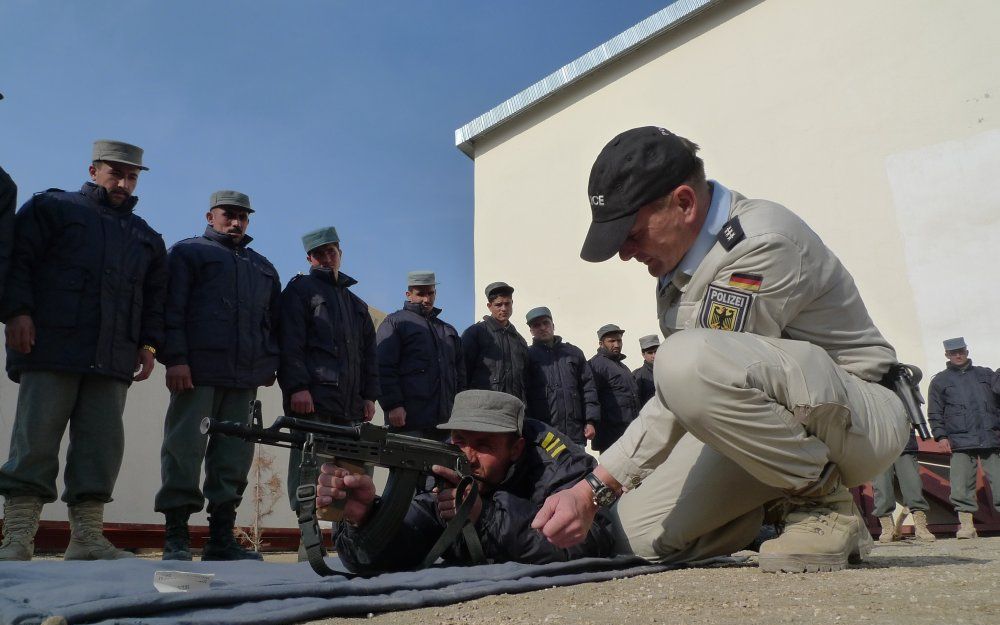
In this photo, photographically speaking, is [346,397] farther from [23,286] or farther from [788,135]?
[788,135]

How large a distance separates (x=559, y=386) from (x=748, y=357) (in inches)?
196

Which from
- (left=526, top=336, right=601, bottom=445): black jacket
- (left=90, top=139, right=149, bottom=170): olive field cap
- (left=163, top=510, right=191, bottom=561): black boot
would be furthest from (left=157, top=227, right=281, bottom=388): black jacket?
(left=526, top=336, right=601, bottom=445): black jacket

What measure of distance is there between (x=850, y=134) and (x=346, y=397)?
8.11 metres

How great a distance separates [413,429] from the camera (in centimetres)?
559

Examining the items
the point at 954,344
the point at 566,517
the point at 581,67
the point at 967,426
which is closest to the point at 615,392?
the point at 967,426

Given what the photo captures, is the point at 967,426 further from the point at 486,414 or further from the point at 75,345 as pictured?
the point at 75,345

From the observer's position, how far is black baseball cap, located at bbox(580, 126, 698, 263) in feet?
7.27

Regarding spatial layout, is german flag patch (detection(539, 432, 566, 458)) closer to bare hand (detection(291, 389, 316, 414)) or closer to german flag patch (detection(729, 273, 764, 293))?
german flag patch (detection(729, 273, 764, 293))

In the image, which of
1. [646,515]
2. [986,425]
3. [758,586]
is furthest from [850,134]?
[758,586]

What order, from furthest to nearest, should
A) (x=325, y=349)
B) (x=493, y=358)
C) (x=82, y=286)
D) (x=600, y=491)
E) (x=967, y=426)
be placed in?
1. (x=967, y=426)
2. (x=493, y=358)
3. (x=325, y=349)
4. (x=82, y=286)
5. (x=600, y=491)

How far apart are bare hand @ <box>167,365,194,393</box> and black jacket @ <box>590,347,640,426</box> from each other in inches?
171

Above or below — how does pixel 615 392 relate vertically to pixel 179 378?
above

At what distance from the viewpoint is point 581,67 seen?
42.5ft

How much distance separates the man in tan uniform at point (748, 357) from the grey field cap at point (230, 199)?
274 cm
